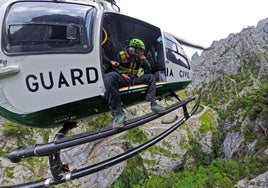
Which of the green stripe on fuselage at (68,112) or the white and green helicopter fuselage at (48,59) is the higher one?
the white and green helicopter fuselage at (48,59)

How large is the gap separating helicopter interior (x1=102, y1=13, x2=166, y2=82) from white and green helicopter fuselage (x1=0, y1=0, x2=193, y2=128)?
1029 mm

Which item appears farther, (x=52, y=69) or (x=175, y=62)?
(x=175, y=62)

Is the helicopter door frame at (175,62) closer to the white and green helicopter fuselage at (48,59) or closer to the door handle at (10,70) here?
the white and green helicopter fuselage at (48,59)

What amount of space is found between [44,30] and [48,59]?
0.41 meters

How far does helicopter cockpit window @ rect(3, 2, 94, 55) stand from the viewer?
4.79 metres

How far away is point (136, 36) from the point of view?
6.62 metres

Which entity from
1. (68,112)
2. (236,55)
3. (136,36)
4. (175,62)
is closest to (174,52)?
(175,62)

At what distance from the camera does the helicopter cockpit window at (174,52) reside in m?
6.42

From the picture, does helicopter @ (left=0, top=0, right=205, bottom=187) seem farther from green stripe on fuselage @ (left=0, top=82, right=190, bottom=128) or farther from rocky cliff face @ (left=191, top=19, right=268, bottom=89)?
rocky cliff face @ (left=191, top=19, right=268, bottom=89)

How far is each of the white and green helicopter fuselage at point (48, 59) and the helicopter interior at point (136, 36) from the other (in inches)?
40.5

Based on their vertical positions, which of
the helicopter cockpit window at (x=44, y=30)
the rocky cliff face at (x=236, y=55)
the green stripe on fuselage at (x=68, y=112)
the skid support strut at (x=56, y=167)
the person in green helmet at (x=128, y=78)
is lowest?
the rocky cliff face at (x=236, y=55)

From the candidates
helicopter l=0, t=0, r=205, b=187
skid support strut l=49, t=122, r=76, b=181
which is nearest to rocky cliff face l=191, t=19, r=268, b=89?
helicopter l=0, t=0, r=205, b=187

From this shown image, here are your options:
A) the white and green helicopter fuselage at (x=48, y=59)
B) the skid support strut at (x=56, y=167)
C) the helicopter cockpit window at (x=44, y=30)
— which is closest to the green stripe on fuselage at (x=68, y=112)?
the white and green helicopter fuselage at (x=48, y=59)

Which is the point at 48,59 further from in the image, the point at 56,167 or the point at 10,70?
the point at 56,167
